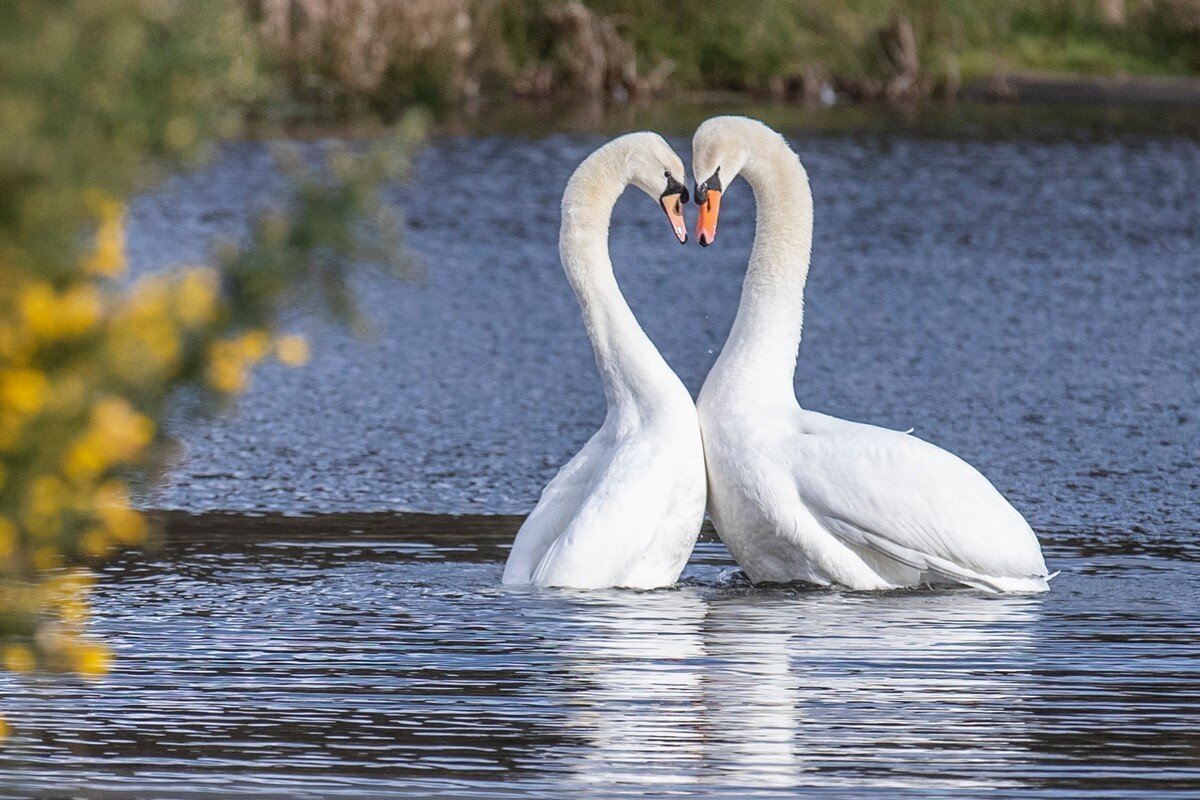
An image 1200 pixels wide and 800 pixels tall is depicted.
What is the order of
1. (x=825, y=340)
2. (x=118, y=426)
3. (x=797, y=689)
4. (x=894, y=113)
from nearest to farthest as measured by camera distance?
(x=118, y=426)
(x=797, y=689)
(x=825, y=340)
(x=894, y=113)

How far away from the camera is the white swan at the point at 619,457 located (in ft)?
24.3

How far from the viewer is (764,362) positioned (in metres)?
8.02

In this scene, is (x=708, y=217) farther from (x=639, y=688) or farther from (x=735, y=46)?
(x=735, y=46)

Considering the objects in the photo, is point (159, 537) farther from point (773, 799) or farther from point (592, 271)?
point (773, 799)

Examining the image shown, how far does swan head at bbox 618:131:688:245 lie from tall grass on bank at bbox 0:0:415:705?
488cm

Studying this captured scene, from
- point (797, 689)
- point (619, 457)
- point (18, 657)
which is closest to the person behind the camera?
point (18, 657)

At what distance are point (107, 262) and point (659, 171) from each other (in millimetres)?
5195

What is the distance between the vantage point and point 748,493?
7684 mm

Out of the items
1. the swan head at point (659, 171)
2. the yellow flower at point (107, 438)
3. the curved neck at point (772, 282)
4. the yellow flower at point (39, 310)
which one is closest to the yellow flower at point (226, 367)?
the yellow flower at point (107, 438)

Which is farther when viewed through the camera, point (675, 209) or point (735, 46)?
point (735, 46)

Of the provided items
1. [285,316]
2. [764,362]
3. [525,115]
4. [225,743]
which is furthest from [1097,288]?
[525,115]

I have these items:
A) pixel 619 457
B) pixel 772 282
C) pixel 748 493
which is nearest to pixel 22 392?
pixel 619 457

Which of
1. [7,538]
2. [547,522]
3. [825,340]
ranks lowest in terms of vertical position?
[825,340]

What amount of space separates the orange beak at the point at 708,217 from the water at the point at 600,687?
1.21 m
